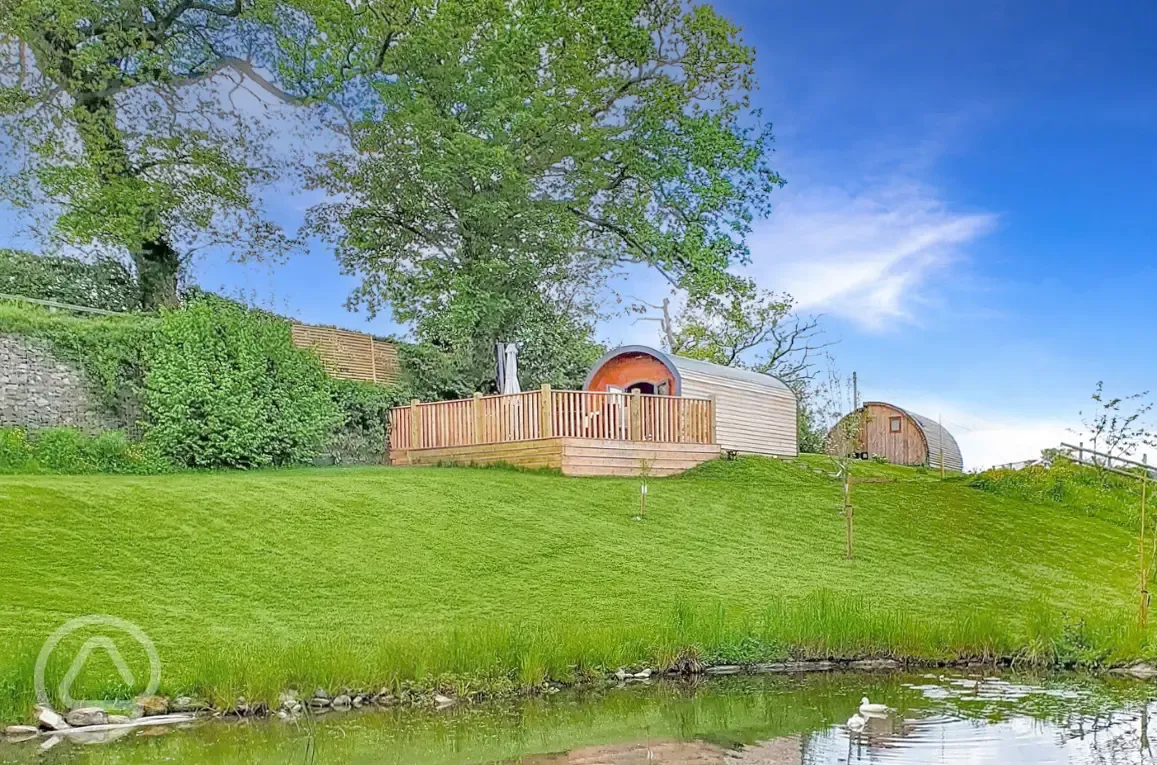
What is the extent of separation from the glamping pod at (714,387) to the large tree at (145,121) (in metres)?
8.70

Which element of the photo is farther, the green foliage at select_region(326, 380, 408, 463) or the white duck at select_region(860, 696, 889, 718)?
the green foliage at select_region(326, 380, 408, 463)

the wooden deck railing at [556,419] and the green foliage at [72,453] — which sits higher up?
the wooden deck railing at [556,419]

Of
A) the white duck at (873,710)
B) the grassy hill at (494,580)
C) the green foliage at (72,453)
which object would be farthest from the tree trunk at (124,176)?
the white duck at (873,710)

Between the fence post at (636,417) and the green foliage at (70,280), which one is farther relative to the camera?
the green foliage at (70,280)

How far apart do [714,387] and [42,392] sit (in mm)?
12514

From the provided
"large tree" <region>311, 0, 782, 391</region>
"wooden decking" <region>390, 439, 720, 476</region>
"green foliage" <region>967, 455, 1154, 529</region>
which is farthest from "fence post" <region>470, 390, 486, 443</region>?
"green foliage" <region>967, 455, 1154, 529</region>

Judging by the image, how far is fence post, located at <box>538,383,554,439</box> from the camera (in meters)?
17.6

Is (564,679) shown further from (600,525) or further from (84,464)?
(84,464)

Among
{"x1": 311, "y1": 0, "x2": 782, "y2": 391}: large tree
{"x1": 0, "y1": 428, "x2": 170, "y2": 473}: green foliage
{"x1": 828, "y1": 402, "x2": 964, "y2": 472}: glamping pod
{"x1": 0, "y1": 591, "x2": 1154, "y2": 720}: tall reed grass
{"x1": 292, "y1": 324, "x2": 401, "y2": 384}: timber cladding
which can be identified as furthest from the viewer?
{"x1": 828, "y1": 402, "x2": 964, "y2": 472}: glamping pod

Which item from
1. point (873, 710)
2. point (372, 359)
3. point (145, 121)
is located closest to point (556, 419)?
point (372, 359)

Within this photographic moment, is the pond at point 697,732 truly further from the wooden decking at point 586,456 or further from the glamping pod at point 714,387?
the glamping pod at point 714,387

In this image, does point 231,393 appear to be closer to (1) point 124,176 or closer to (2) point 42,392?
(2) point 42,392

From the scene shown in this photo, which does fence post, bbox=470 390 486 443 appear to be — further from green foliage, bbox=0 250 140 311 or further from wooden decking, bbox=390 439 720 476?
green foliage, bbox=0 250 140 311

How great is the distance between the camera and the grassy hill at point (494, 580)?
24.2 ft
